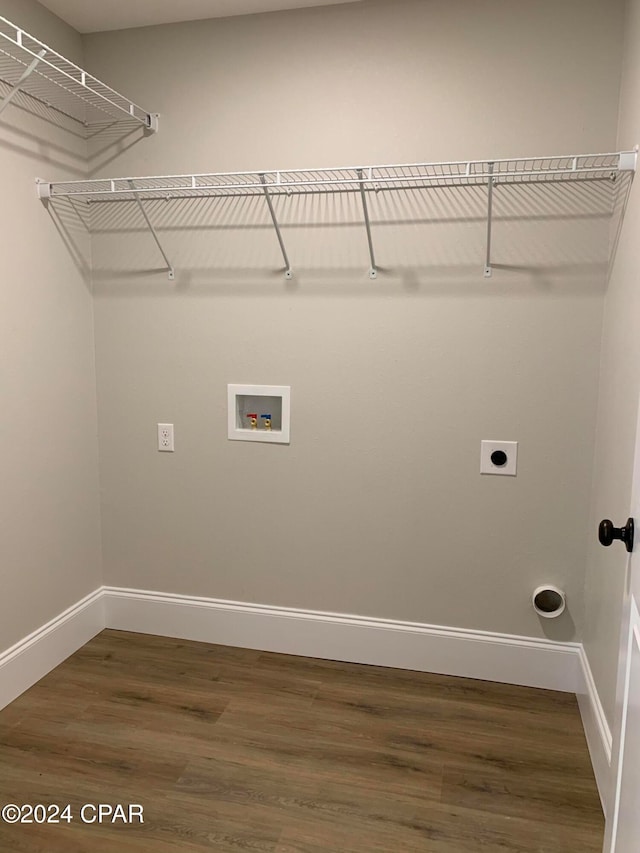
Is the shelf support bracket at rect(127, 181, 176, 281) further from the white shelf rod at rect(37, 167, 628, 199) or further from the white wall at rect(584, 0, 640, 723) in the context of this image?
the white wall at rect(584, 0, 640, 723)

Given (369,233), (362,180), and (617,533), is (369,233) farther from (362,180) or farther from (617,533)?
(617,533)

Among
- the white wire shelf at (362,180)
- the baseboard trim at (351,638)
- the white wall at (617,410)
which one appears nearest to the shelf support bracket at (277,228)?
the white wire shelf at (362,180)

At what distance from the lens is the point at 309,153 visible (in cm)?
239

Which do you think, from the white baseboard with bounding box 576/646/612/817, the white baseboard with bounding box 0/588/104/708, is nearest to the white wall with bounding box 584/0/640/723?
the white baseboard with bounding box 576/646/612/817

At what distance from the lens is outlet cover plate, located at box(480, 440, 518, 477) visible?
2348mm

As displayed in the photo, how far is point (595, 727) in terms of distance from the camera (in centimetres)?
199

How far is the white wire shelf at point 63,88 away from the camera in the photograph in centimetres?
214

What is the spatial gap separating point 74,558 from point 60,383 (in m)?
0.71

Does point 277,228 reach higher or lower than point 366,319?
higher

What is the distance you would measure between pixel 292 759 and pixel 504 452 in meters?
1.23

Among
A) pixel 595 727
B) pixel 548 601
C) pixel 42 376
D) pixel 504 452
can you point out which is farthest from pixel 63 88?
pixel 595 727

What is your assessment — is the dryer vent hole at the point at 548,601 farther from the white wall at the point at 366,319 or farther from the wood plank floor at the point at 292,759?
the wood plank floor at the point at 292,759

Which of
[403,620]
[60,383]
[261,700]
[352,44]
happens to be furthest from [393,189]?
[261,700]

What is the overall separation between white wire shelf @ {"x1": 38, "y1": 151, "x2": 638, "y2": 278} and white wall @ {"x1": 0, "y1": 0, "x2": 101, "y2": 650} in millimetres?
153
